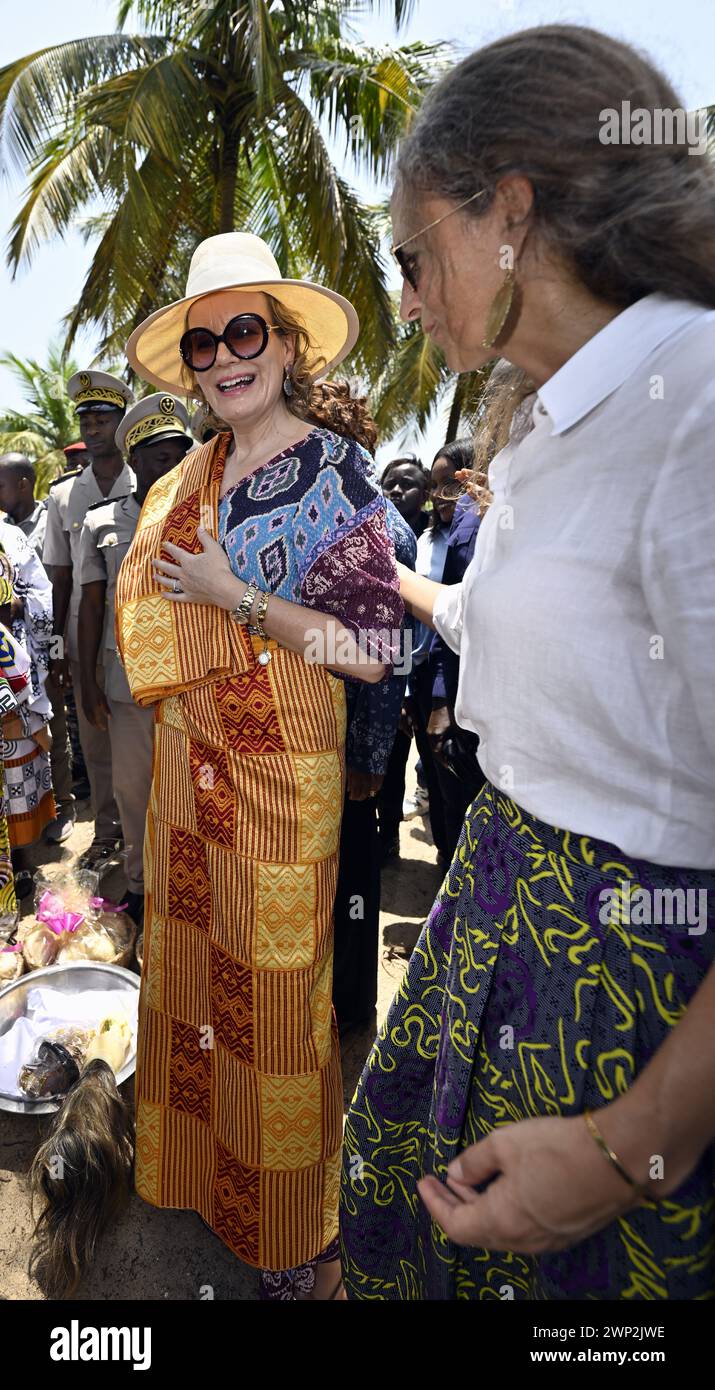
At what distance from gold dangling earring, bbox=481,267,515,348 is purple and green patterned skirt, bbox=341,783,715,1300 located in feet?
1.81

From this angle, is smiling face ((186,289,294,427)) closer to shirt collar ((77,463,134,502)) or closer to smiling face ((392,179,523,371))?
smiling face ((392,179,523,371))

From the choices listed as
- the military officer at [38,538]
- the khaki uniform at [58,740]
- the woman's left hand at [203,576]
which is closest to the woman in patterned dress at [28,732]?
the military officer at [38,538]

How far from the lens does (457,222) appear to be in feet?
2.65

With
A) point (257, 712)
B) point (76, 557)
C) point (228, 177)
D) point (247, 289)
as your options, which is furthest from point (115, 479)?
point (228, 177)

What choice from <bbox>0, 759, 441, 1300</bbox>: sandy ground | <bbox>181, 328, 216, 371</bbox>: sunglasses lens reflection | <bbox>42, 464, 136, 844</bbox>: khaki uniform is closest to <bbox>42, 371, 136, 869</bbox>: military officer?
<bbox>42, 464, 136, 844</bbox>: khaki uniform

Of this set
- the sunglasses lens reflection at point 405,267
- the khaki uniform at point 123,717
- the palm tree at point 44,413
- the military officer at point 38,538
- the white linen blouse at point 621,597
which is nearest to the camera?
the white linen blouse at point 621,597

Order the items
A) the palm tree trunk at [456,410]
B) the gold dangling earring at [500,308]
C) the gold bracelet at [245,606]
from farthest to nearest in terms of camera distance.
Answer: the palm tree trunk at [456,410] < the gold bracelet at [245,606] < the gold dangling earring at [500,308]

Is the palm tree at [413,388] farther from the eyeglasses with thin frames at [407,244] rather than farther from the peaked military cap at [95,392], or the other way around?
the eyeglasses with thin frames at [407,244]

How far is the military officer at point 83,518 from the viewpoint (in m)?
4.36

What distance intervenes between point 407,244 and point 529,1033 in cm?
94

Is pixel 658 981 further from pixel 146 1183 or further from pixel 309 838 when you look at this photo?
pixel 146 1183

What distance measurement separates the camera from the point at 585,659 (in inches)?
29.1
